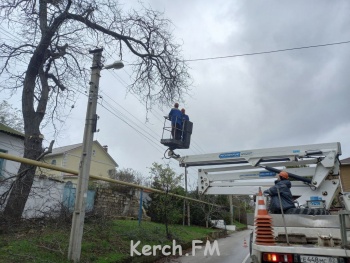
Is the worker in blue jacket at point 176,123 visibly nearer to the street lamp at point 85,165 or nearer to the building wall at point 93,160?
the street lamp at point 85,165

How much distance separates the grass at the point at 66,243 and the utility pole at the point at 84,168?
31 cm

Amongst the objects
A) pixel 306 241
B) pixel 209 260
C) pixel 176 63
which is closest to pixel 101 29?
pixel 176 63

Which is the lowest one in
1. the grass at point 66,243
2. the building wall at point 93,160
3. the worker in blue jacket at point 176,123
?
the grass at point 66,243

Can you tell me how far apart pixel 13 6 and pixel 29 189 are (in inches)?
265

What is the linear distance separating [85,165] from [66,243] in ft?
5.97

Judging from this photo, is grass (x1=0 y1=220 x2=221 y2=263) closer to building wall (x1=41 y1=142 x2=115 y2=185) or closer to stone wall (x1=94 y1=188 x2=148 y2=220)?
stone wall (x1=94 y1=188 x2=148 y2=220)

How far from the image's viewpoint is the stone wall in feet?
30.7

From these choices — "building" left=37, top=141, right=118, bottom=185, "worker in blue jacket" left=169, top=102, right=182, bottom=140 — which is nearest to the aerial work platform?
"worker in blue jacket" left=169, top=102, right=182, bottom=140

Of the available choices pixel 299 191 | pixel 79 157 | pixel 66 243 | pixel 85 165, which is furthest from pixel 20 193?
pixel 79 157

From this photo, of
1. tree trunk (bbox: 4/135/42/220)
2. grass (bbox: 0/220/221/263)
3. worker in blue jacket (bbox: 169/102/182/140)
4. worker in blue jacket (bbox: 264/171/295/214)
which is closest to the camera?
worker in blue jacket (bbox: 264/171/295/214)

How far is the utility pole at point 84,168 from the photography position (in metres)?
6.41

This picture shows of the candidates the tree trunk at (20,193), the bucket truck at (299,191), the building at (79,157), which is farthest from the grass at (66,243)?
the building at (79,157)

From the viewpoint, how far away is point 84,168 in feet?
22.8

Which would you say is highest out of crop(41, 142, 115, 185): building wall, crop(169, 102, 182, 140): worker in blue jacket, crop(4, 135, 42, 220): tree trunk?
crop(41, 142, 115, 185): building wall
